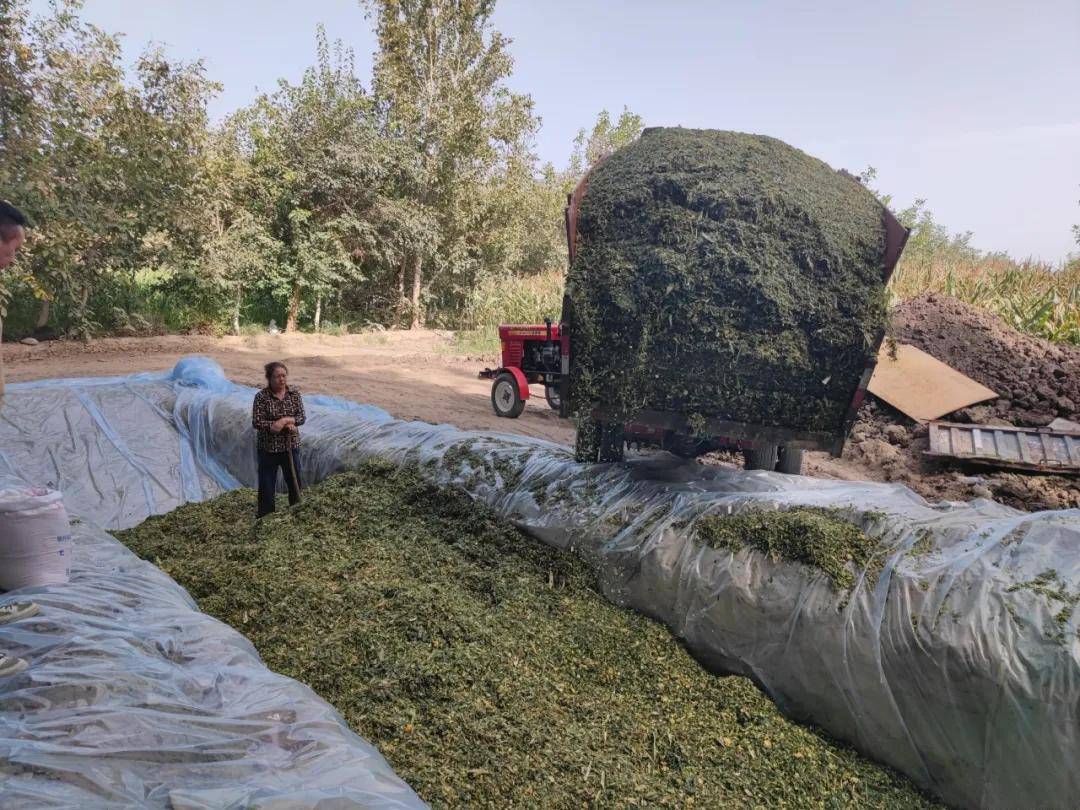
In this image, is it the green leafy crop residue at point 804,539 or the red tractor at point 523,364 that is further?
the red tractor at point 523,364

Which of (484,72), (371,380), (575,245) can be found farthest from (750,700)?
(484,72)

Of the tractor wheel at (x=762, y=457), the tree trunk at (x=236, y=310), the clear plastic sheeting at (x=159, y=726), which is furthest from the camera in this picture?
the tree trunk at (x=236, y=310)

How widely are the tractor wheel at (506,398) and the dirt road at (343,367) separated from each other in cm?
14

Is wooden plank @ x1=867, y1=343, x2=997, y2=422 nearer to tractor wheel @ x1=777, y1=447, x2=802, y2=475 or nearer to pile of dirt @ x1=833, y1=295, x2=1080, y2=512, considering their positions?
pile of dirt @ x1=833, y1=295, x2=1080, y2=512

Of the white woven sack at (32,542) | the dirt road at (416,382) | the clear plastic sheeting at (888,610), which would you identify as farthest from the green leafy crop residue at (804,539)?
the dirt road at (416,382)

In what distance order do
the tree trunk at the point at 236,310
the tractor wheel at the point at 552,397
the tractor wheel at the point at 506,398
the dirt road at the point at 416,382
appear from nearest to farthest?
the dirt road at the point at 416,382
the tractor wheel at the point at 506,398
the tractor wheel at the point at 552,397
the tree trunk at the point at 236,310

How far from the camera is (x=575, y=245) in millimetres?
3281

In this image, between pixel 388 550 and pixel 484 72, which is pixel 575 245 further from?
pixel 484 72

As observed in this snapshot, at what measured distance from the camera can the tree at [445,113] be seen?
16.4 m

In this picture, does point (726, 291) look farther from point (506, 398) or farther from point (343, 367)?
point (343, 367)

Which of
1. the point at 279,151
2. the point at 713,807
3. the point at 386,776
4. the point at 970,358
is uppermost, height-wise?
the point at 279,151

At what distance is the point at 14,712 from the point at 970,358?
9560 mm

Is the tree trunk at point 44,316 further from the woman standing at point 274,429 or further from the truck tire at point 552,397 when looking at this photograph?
the woman standing at point 274,429

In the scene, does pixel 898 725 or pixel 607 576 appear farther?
pixel 607 576
